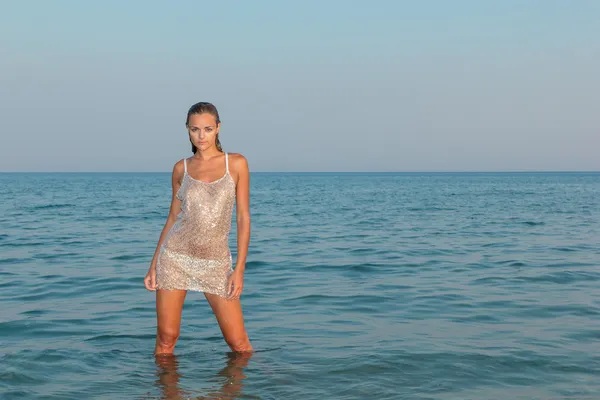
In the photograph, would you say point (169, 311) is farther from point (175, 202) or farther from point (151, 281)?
point (175, 202)

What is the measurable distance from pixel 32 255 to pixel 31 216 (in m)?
15.5

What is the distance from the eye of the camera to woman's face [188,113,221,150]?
622 centimetres

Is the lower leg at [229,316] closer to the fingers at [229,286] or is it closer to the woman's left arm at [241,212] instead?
the fingers at [229,286]

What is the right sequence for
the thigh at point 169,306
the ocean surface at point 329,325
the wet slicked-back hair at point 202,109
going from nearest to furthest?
1. the wet slicked-back hair at point 202,109
2. the thigh at point 169,306
3. the ocean surface at point 329,325

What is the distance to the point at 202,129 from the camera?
624 centimetres

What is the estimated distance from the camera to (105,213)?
34188 millimetres

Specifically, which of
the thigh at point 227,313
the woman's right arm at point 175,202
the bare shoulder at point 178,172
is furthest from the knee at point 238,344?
the bare shoulder at point 178,172

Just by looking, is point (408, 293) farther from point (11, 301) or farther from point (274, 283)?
point (11, 301)

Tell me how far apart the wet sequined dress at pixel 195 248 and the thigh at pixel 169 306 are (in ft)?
0.26

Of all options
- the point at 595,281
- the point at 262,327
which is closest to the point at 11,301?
the point at 262,327

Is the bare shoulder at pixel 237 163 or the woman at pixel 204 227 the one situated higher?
the bare shoulder at pixel 237 163

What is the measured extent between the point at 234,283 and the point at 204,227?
54cm

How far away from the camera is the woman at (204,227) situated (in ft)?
20.7

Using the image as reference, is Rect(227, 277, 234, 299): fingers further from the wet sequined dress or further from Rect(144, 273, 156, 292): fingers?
Rect(144, 273, 156, 292): fingers
